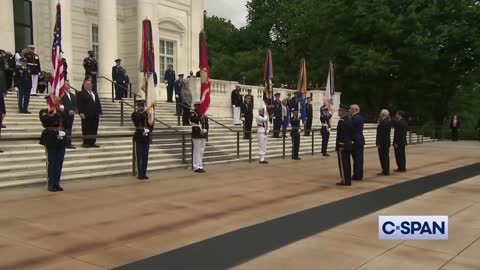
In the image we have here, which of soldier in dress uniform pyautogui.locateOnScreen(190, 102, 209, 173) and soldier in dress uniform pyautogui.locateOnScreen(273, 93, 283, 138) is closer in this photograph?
soldier in dress uniform pyautogui.locateOnScreen(190, 102, 209, 173)

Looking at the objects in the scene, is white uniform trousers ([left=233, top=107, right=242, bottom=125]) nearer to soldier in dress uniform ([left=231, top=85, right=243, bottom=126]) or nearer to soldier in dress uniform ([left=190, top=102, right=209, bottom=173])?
soldier in dress uniform ([left=231, top=85, right=243, bottom=126])

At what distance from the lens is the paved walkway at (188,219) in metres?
5.62

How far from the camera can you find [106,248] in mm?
5926

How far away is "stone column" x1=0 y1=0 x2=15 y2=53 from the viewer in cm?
1872

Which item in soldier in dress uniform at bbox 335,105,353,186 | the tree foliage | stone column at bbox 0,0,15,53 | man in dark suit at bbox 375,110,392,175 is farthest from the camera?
the tree foliage

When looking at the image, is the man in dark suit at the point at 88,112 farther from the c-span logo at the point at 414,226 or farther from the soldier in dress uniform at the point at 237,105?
the c-span logo at the point at 414,226

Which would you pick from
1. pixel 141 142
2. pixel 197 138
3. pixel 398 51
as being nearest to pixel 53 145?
pixel 141 142

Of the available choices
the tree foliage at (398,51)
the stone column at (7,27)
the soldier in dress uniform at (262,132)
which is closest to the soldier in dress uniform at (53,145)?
the soldier in dress uniform at (262,132)

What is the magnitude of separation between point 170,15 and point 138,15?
252 cm

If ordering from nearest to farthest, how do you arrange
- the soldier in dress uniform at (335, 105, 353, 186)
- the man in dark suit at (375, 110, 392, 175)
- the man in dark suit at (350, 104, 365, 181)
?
the soldier in dress uniform at (335, 105, 353, 186), the man in dark suit at (350, 104, 365, 181), the man in dark suit at (375, 110, 392, 175)

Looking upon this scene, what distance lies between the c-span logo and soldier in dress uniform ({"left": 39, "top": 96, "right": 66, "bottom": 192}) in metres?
6.78

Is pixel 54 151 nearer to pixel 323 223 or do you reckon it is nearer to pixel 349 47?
pixel 323 223

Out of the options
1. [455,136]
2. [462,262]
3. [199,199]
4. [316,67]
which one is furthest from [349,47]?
[462,262]

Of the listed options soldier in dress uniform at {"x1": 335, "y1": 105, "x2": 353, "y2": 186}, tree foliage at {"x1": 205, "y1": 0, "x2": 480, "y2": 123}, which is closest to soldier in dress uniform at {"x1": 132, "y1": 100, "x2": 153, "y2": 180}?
soldier in dress uniform at {"x1": 335, "y1": 105, "x2": 353, "y2": 186}
